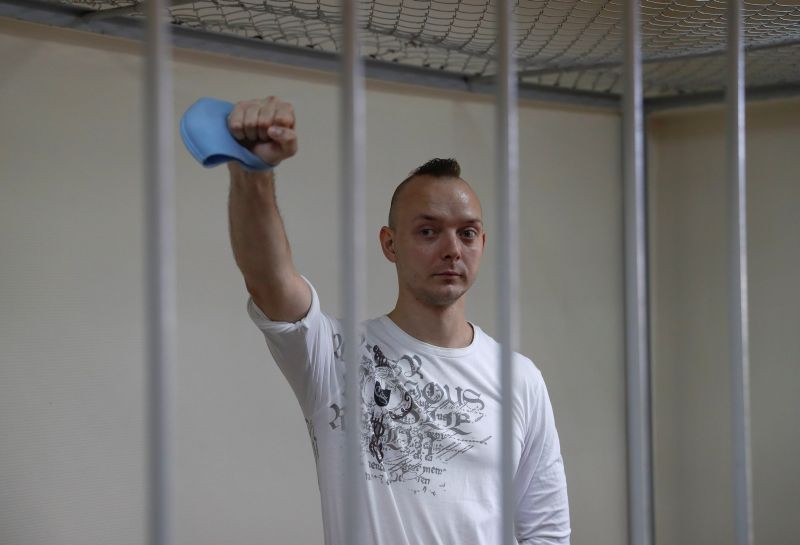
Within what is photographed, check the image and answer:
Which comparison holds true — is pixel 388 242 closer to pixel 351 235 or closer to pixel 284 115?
pixel 284 115

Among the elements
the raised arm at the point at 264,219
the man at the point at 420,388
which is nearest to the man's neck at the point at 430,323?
the man at the point at 420,388

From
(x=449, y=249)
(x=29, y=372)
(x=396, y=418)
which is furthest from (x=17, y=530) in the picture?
(x=449, y=249)

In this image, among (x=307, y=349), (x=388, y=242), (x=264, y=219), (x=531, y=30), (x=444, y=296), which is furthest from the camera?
(x=531, y=30)

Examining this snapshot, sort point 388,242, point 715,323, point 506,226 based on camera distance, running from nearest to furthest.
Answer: point 506,226, point 388,242, point 715,323

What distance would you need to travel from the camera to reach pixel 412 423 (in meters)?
1.20

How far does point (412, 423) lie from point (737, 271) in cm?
61

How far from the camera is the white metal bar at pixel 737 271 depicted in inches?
25.9

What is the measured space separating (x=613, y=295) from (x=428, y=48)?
2.74 feet

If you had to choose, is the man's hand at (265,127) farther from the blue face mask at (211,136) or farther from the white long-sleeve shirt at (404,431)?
the white long-sleeve shirt at (404,431)

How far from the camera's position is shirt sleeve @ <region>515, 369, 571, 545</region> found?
1318 millimetres

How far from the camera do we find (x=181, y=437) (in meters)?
1.64

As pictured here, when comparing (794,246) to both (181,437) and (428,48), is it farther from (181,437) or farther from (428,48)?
(181,437)

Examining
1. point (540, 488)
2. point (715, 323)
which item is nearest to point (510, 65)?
point (540, 488)

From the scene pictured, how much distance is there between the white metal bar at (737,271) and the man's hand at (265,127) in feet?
0.99
